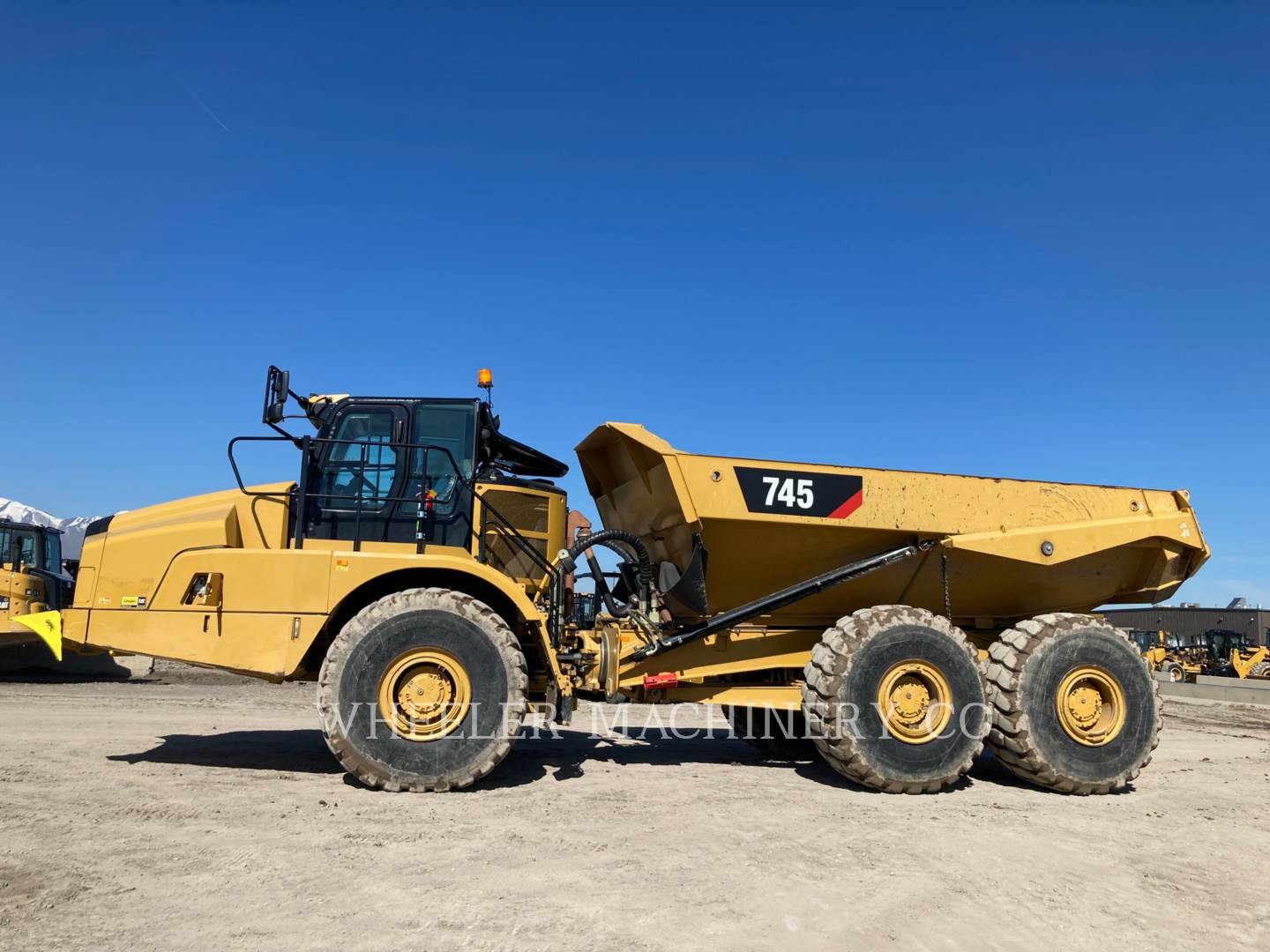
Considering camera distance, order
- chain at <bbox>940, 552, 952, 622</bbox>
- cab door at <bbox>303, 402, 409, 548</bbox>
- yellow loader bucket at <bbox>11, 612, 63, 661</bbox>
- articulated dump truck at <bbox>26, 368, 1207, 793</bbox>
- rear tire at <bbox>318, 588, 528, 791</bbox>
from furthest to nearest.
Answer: chain at <bbox>940, 552, 952, 622</bbox> < cab door at <bbox>303, 402, 409, 548</bbox> < yellow loader bucket at <bbox>11, 612, 63, 661</bbox> < articulated dump truck at <bbox>26, 368, 1207, 793</bbox> < rear tire at <bbox>318, 588, 528, 791</bbox>

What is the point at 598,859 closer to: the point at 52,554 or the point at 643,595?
the point at 643,595

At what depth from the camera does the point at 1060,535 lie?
793 cm

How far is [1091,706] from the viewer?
7523 millimetres

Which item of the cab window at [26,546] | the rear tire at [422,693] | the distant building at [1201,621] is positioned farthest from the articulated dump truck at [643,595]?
the distant building at [1201,621]

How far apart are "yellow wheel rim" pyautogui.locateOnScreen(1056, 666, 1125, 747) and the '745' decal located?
238 cm

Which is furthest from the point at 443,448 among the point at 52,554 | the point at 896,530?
the point at 52,554

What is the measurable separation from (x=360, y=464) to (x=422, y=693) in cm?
200

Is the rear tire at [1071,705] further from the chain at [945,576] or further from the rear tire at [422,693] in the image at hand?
the rear tire at [422,693]

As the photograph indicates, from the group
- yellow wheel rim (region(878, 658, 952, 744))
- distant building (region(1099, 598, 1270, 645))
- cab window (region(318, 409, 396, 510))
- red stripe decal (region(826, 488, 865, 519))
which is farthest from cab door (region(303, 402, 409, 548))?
distant building (region(1099, 598, 1270, 645))

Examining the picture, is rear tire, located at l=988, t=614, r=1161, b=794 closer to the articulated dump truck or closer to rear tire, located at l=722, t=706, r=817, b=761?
the articulated dump truck

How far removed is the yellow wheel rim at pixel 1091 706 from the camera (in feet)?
24.4

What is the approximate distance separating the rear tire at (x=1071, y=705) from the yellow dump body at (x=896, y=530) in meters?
0.69

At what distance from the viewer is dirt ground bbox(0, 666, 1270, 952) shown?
371 cm

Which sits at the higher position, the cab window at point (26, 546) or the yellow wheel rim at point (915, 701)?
the cab window at point (26, 546)
